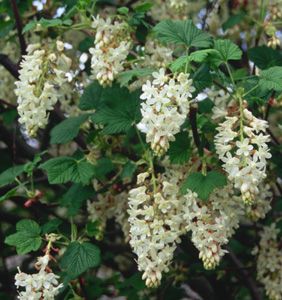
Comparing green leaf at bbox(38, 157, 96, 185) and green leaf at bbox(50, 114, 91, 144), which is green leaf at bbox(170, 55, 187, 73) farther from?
green leaf at bbox(50, 114, 91, 144)

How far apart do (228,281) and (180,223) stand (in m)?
1.36

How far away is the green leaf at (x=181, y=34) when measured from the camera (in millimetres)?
1657

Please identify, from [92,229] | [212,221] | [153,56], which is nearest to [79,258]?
[92,229]

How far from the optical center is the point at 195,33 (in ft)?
5.55

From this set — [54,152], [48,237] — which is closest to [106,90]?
[48,237]

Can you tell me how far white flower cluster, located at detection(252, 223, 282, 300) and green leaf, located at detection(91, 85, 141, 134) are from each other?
106 centimetres

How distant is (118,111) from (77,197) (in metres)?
0.45

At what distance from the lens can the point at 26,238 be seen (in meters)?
1.77

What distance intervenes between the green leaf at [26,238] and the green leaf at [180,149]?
664 millimetres

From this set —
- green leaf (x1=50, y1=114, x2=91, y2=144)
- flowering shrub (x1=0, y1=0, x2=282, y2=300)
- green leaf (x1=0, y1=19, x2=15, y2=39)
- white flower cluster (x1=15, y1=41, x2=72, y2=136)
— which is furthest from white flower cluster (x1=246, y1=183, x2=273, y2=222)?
green leaf (x1=0, y1=19, x2=15, y2=39)

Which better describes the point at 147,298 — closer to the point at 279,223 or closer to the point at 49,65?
the point at 279,223

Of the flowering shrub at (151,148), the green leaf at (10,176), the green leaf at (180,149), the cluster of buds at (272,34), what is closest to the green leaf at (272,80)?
the flowering shrub at (151,148)

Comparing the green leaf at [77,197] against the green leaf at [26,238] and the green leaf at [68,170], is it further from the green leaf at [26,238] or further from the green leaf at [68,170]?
the green leaf at [26,238]

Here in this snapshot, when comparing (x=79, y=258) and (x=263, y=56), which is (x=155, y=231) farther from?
(x=263, y=56)
